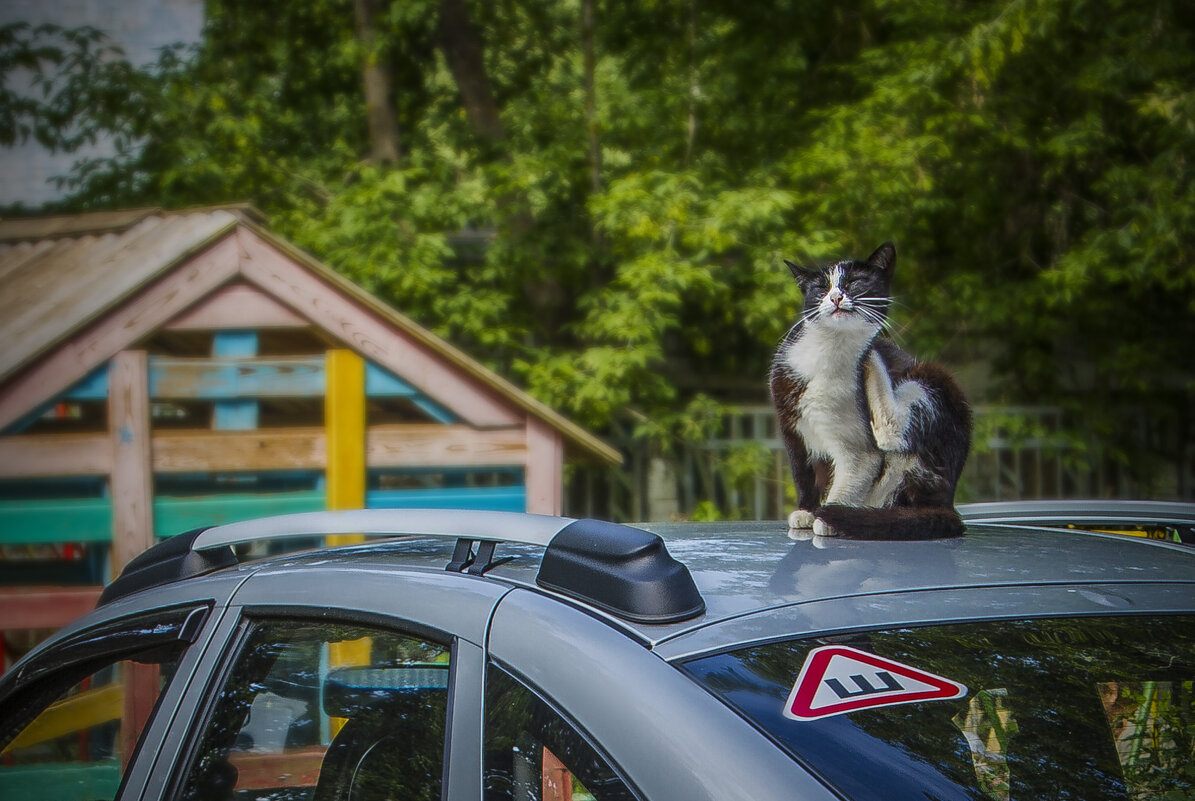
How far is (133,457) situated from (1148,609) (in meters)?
4.59

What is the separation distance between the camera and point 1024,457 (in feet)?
32.7

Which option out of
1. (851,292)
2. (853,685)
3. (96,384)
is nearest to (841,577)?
(853,685)

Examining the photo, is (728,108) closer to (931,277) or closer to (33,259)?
(931,277)

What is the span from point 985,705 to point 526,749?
1.87ft

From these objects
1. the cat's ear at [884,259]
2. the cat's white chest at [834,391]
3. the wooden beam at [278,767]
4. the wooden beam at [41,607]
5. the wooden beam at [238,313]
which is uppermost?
the wooden beam at [238,313]

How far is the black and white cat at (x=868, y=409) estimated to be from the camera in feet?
6.89

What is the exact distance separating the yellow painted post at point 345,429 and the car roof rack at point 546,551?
125 inches

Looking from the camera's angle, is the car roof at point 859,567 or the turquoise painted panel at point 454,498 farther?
the turquoise painted panel at point 454,498

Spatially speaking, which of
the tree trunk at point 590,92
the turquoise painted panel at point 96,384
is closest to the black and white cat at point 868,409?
the turquoise painted panel at point 96,384

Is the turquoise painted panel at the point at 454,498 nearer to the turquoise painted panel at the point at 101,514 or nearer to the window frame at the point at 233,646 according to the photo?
the turquoise painted panel at the point at 101,514

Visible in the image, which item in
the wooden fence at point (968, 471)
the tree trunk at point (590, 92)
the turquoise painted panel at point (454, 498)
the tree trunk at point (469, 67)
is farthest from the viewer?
the tree trunk at point (469, 67)

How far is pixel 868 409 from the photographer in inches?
83.7

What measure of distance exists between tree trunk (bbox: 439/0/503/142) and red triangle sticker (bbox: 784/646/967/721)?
8.59m

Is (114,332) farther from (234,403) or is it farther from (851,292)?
(851,292)
